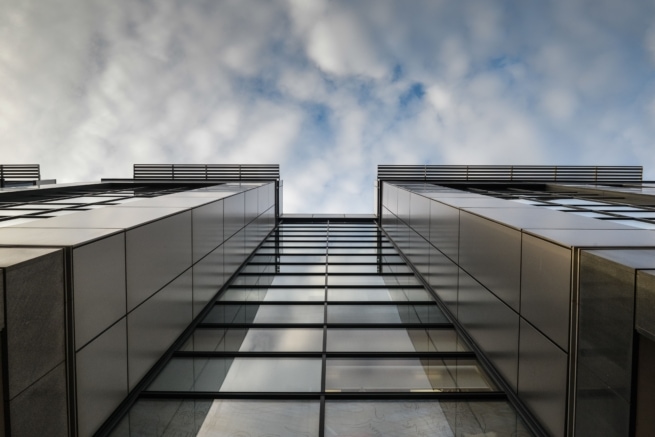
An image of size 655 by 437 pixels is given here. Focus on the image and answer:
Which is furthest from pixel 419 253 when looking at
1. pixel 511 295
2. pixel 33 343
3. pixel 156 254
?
pixel 33 343

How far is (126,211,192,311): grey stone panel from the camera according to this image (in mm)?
7109

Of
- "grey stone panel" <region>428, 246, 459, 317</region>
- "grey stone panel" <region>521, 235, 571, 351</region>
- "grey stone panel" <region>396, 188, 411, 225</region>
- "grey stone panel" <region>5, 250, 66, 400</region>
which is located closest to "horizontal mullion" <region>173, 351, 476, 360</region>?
"grey stone panel" <region>428, 246, 459, 317</region>

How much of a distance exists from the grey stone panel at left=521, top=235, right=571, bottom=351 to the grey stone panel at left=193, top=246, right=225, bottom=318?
21.4ft

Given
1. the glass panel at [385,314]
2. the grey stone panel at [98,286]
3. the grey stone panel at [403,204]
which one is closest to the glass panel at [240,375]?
the grey stone panel at [98,286]

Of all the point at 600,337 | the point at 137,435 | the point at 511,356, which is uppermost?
the point at 600,337

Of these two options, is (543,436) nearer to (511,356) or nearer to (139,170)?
(511,356)

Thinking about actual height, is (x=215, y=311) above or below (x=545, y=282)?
below

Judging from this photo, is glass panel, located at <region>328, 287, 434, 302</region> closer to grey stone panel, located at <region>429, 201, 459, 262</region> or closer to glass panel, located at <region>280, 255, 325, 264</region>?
grey stone panel, located at <region>429, 201, 459, 262</region>

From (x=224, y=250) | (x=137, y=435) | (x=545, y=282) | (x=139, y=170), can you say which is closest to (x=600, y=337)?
(x=545, y=282)

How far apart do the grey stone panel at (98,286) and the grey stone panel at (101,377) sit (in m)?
0.17

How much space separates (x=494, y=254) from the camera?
27.4 ft

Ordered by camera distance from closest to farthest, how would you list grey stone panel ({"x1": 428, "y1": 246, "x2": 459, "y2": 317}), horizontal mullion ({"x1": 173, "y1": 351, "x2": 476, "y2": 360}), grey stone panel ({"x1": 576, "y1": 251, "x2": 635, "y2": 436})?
grey stone panel ({"x1": 576, "y1": 251, "x2": 635, "y2": 436}) < horizontal mullion ({"x1": 173, "y1": 351, "x2": 476, "y2": 360}) < grey stone panel ({"x1": 428, "y1": 246, "x2": 459, "y2": 317})

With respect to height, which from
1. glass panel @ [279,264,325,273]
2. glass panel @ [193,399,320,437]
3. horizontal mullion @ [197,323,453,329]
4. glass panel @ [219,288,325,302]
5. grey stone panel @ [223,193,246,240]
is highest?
grey stone panel @ [223,193,246,240]

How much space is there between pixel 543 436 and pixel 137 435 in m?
5.20
